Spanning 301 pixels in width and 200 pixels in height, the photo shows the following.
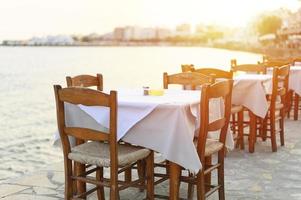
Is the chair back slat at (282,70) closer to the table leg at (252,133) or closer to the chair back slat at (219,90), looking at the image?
the table leg at (252,133)

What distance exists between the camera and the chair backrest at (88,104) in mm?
3594

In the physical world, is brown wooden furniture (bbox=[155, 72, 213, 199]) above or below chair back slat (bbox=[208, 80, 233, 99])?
below

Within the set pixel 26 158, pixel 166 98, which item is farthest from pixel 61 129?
pixel 26 158

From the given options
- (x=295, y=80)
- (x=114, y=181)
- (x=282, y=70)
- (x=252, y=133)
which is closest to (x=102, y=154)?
(x=114, y=181)

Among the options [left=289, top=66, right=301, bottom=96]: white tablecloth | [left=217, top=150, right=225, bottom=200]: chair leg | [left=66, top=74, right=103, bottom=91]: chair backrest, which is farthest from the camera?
[left=289, top=66, right=301, bottom=96]: white tablecloth

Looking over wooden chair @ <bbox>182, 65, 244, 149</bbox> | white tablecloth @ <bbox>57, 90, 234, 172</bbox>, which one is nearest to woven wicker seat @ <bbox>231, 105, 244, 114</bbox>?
wooden chair @ <bbox>182, 65, 244, 149</bbox>

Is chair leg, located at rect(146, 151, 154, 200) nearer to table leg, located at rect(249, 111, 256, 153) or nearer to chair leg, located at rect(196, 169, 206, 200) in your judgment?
chair leg, located at rect(196, 169, 206, 200)

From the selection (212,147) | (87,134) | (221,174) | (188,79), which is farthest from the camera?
(188,79)

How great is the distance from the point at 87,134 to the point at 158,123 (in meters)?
0.53

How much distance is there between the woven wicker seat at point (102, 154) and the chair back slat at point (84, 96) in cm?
41

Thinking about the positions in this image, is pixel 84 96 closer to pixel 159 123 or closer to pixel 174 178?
pixel 159 123

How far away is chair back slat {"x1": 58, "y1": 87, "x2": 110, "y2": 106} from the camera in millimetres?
3598

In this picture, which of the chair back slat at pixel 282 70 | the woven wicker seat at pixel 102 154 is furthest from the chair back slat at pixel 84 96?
the chair back slat at pixel 282 70

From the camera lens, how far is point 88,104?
12.0ft
